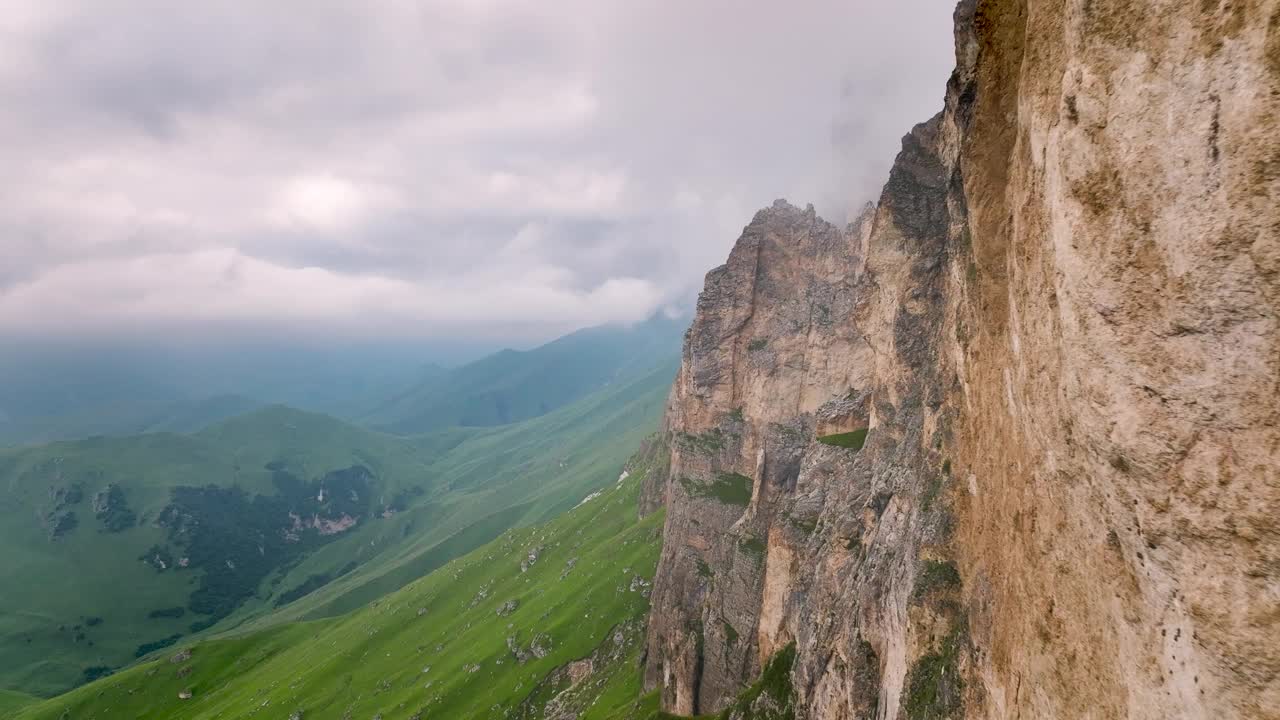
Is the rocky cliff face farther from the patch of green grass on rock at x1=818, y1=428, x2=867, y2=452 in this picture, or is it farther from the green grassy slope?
the green grassy slope

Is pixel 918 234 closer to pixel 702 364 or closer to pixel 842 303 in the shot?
pixel 842 303

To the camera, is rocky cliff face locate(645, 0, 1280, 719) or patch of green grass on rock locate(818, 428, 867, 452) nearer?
rocky cliff face locate(645, 0, 1280, 719)

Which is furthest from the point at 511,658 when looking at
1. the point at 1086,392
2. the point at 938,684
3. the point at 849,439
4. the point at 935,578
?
the point at 1086,392

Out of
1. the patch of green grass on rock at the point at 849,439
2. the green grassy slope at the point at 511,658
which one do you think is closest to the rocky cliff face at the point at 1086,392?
the patch of green grass on rock at the point at 849,439

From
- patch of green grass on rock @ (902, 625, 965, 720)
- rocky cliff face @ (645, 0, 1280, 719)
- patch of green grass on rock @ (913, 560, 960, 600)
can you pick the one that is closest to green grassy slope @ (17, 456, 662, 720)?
patch of green grass on rock @ (902, 625, 965, 720)

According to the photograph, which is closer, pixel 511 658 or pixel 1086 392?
pixel 1086 392

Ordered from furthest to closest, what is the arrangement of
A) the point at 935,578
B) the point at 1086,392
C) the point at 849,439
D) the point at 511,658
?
the point at 511,658
the point at 849,439
the point at 935,578
the point at 1086,392

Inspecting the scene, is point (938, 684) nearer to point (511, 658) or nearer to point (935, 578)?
point (935, 578)

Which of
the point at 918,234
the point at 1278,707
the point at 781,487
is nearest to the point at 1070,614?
the point at 1278,707

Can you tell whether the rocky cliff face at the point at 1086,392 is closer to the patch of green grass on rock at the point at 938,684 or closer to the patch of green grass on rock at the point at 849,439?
the patch of green grass on rock at the point at 938,684
